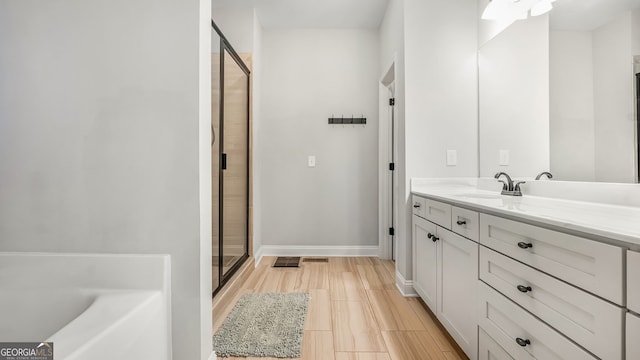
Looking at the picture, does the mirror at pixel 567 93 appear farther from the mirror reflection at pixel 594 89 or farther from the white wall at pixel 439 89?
the white wall at pixel 439 89

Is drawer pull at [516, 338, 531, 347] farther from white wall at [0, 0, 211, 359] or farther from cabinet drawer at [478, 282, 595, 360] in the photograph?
white wall at [0, 0, 211, 359]

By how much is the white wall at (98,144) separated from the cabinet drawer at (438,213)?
132 cm

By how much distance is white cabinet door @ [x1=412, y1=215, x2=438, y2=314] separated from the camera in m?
1.93

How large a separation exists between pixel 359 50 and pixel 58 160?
309 cm

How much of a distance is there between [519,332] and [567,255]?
0.40 metres

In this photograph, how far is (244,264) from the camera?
2.87 m

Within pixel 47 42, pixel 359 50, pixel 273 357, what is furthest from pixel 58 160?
pixel 359 50

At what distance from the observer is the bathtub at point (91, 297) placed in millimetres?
1027

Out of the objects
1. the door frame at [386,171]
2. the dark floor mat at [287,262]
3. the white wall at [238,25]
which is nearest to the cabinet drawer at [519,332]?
the door frame at [386,171]

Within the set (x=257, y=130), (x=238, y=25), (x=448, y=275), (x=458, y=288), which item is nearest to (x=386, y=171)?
(x=257, y=130)

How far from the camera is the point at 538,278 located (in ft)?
3.24

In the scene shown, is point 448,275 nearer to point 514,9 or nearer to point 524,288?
point 524,288

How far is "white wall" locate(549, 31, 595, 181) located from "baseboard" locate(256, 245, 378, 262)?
7.13ft

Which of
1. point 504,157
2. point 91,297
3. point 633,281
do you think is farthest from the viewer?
point 504,157
